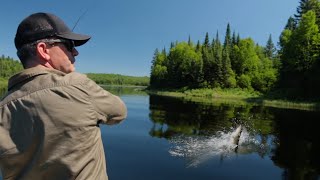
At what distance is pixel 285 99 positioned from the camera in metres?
61.9

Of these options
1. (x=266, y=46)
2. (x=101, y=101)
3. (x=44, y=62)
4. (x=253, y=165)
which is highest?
(x=266, y=46)

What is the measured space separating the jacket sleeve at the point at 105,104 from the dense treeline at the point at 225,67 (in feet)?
290

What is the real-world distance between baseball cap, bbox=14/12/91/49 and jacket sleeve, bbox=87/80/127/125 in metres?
0.42

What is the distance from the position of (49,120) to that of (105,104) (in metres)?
0.34

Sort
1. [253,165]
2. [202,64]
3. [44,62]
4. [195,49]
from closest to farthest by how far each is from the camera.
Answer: [44,62] → [253,165] → [202,64] → [195,49]

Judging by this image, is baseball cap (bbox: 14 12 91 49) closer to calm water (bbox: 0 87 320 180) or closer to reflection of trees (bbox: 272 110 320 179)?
calm water (bbox: 0 87 320 180)

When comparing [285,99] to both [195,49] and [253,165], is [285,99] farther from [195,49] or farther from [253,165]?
[195,49]

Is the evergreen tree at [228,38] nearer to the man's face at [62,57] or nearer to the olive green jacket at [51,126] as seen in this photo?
the man's face at [62,57]

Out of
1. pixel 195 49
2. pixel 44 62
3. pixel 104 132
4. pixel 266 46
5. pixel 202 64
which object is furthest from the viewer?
pixel 266 46

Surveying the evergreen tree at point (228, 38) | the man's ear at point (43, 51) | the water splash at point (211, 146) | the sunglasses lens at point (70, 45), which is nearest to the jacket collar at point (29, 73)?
the man's ear at point (43, 51)

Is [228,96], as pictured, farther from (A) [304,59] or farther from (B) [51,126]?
(B) [51,126]

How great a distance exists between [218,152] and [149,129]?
7986mm

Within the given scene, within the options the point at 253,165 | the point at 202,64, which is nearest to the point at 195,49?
the point at 202,64

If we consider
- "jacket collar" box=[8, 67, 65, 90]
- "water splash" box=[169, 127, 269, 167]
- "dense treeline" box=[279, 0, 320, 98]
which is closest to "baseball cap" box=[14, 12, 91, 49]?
"jacket collar" box=[8, 67, 65, 90]
